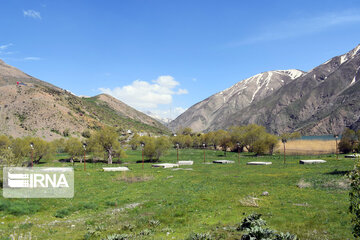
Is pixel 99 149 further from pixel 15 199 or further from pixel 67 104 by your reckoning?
pixel 67 104

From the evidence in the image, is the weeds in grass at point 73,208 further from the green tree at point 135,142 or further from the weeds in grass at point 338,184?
the green tree at point 135,142

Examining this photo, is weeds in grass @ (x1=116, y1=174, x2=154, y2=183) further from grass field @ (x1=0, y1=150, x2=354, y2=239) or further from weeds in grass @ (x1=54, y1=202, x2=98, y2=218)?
weeds in grass @ (x1=54, y1=202, x2=98, y2=218)

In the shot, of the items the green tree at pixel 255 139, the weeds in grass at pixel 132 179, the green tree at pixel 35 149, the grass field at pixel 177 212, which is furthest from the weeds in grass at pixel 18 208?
the green tree at pixel 255 139

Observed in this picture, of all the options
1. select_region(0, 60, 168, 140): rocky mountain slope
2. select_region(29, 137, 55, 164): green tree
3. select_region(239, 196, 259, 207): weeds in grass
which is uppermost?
select_region(0, 60, 168, 140): rocky mountain slope

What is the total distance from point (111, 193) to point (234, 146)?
322ft

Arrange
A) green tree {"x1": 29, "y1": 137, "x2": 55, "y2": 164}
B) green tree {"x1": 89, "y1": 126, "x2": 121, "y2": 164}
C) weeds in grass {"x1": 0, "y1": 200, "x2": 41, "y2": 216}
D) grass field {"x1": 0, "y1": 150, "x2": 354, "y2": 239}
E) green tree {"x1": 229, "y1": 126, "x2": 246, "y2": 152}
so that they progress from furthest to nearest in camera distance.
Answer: green tree {"x1": 229, "y1": 126, "x2": 246, "y2": 152}, green tree {"x1": 89, "y1": 126, "x2": 121, "y2": 164}, green tree {"x1": 29, "y1": 137, "x2": 55, "y2": 164}, weeds in grass {"x1": 0, "y1": 200, "x2": 41, "y2": 216}, grass field {"x1": 0, "y1": 150, "x2": 354, "y2": 239}

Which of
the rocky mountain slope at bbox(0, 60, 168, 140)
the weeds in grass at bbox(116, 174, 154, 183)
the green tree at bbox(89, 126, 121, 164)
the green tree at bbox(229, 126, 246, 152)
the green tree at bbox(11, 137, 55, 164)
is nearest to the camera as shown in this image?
the weeds in grass at bbox(116, 174, 154, 183)

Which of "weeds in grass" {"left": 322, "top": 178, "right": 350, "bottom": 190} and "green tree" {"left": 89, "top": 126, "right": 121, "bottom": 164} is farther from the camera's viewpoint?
"green tree" {"left": 89, "top": 126, "right": 121, "bottom": 164}

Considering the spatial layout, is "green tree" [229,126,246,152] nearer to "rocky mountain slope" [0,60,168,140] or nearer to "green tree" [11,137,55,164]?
"green tree" [11,137,55,164]

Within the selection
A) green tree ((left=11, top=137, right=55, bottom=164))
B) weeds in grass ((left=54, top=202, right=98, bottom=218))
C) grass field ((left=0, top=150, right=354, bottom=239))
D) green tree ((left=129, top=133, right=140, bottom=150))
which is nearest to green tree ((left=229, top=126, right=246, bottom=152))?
green tree ((left=129, top=133, right=140, bottom=150))

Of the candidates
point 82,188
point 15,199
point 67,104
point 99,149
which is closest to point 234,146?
point 99,149

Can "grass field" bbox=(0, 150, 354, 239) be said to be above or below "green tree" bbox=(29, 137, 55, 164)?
below

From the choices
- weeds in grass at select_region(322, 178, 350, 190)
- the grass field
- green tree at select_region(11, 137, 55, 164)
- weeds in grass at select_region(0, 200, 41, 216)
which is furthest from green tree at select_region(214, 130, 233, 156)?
weeds in grass at select_region(0, 200, 41, 216)

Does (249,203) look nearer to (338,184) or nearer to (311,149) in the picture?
(338,184)
